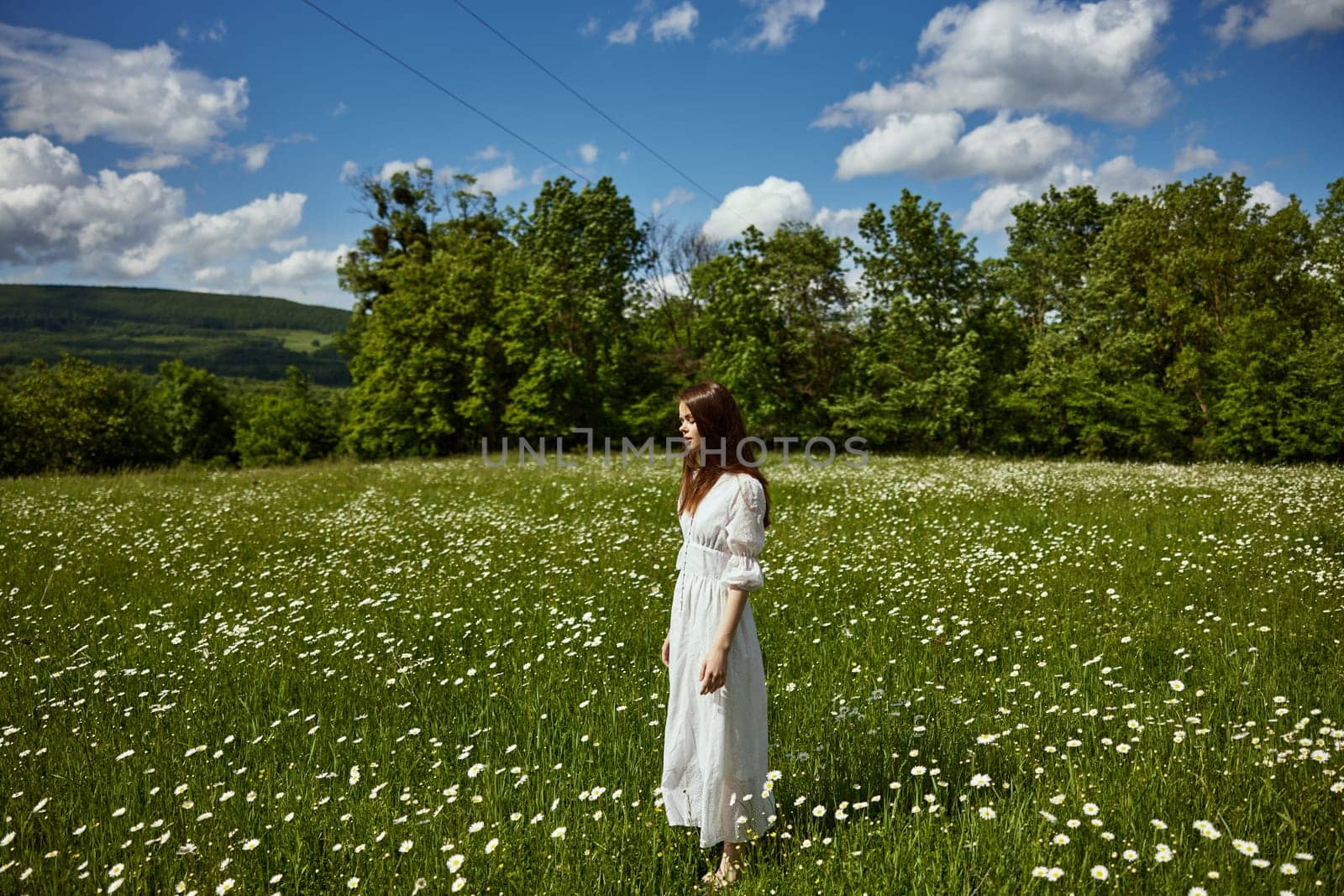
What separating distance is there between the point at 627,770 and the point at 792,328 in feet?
98.2

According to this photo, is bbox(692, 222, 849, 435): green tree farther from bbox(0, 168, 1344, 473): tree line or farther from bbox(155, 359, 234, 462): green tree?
bbox(155, 359, 234, 462): green tree

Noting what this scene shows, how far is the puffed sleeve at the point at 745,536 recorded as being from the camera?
126 inches

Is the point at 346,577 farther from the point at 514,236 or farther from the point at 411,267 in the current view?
the point at 514,236

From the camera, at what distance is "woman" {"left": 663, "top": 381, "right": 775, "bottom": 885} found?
321 centimetres

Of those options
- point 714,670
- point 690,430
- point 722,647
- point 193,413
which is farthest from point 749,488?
point 193,413

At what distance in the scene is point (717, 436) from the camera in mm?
3373

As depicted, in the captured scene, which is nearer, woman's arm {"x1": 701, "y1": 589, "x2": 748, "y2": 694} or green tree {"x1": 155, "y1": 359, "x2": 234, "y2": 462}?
woman's arm {"x1": 701, "y1": 589, "x2": 748, "y2": 694}

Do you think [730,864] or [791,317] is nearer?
[730,864]

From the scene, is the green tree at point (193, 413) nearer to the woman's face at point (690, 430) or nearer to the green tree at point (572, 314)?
the green tree at point (572, 314)

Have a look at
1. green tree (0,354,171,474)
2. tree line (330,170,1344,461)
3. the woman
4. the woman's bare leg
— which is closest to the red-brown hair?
the woman

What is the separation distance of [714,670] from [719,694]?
216mm

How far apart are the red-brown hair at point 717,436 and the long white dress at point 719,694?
0.05m

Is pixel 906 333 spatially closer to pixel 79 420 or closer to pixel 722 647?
pixel 722 647

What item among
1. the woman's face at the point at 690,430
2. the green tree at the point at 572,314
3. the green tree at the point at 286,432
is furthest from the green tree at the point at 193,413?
the woman's face at the point at 690,430
